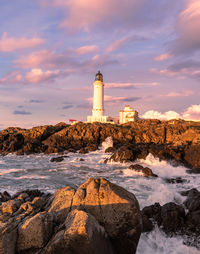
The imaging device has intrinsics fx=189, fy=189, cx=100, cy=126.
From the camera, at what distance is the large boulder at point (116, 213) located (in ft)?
17.0

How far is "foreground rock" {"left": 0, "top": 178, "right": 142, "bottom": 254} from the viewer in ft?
13.6

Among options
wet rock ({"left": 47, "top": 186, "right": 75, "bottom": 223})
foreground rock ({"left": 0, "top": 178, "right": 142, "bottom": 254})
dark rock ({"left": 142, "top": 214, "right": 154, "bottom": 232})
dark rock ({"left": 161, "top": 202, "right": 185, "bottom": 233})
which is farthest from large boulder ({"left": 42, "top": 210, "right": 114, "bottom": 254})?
dark rock ({"left": 161, "top": 202, "right": 185, "bottom": 233})

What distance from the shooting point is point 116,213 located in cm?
522

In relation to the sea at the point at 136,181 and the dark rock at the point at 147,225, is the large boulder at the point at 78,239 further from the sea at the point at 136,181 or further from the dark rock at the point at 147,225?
the dark rock at the point at 147,225

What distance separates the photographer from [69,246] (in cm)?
411

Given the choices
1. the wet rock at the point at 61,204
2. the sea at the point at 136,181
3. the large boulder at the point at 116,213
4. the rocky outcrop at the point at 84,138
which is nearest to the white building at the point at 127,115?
the rocky outcrop at the point at 84,138

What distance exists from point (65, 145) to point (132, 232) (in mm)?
34159

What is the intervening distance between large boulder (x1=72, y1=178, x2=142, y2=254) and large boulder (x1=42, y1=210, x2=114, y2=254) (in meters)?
0.78

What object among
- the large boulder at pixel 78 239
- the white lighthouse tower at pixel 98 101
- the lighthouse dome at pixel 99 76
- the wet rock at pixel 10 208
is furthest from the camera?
the lighthouse dome at pixel 99 76

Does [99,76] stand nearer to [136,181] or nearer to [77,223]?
[136,181]

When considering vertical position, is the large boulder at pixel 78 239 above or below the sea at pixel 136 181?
above

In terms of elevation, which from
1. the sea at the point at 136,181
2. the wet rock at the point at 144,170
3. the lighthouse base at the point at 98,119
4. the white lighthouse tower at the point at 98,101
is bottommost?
the sea at the point at 136,181

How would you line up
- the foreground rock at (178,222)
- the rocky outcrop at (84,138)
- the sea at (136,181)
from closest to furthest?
1. the sea at (136,181)
2. the foreground rock at (178,222)
3. the rocky outcrop at (84,138)

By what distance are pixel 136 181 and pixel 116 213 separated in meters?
11.2
